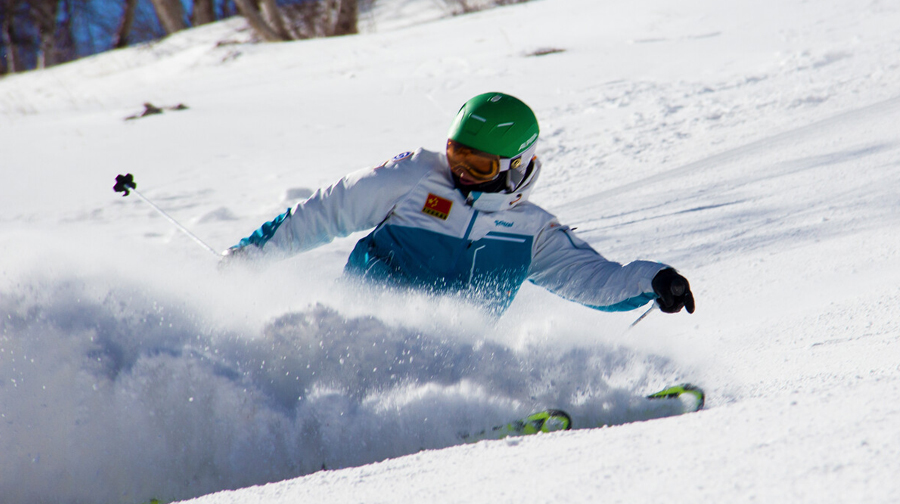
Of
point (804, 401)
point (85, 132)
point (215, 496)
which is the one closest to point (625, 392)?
point (804, 401)

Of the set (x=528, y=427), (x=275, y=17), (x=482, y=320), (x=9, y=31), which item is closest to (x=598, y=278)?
(x=482, y=320)

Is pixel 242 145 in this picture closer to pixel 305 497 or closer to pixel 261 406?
pixel 261 406

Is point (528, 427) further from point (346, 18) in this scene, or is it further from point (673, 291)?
point (346, 18)

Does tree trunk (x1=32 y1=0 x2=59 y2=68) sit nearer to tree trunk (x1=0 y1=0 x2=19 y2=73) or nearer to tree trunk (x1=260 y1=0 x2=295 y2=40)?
tree trunk (x1=0 y1=0 x2=19 y2=73)

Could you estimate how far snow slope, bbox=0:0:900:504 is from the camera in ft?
5.65

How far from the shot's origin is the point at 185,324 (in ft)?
8.25

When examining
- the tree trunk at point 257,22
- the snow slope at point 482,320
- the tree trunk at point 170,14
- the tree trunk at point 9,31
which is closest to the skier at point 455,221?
the snow slope at point 482,320

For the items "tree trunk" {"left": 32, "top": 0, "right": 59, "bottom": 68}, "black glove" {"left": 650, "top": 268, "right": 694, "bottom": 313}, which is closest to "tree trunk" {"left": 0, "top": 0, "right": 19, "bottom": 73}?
"tree trunk" {"left": 32, "top": 0, "right": 59, "bottom": 68}

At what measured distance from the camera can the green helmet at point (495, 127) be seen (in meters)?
2.96

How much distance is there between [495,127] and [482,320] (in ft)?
2.64

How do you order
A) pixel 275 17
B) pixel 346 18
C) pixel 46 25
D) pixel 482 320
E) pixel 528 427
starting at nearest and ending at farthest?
1. pixel 528 427
2. pixel 482 320
3. pixel 275 17
4. pixel 346 18
5. pixel 46 25

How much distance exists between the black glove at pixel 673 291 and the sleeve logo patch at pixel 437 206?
90cm

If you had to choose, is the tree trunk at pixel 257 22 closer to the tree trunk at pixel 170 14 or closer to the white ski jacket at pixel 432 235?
the tree trunk at pixel 170 14

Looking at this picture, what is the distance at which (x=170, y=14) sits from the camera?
18.6 metres
